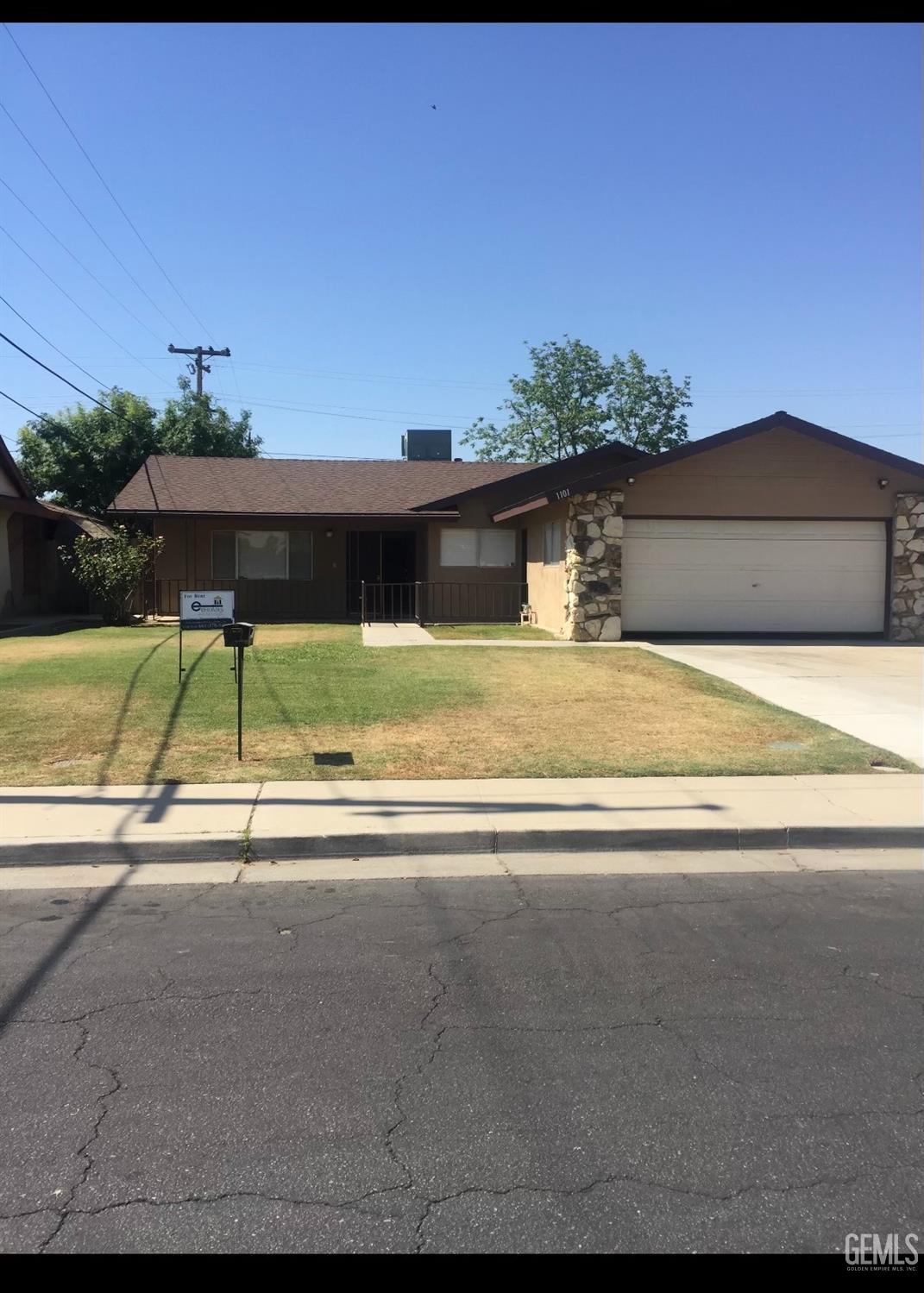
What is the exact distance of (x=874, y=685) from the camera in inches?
529

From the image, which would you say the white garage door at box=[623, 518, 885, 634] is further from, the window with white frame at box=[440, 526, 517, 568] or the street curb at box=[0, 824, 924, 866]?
the street curb at box=[0, 824, 924, 866]

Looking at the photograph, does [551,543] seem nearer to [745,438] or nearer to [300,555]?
[745,438]

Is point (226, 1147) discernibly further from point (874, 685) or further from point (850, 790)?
point (874, 685)

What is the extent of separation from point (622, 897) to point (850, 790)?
329 cm

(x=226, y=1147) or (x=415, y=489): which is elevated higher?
(x=415, y=489)

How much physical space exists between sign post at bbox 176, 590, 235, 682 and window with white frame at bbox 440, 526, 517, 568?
13.5 metres

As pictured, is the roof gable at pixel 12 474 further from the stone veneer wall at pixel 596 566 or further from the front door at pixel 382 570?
the stone veneer wall at pixel 596 566

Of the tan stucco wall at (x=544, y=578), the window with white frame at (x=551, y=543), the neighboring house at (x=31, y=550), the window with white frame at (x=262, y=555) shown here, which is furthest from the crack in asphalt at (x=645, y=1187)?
the window with white frame at (x=262, y=555)

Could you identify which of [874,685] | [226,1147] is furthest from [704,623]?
[226,1147]

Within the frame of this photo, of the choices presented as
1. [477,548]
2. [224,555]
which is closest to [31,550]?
[224,555]

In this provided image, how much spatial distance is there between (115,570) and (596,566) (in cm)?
1069

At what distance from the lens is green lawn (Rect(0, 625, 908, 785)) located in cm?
895

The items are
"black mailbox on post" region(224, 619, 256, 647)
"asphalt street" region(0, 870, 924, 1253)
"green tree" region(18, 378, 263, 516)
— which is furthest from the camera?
"green tree" region(18, 378, 263, 516)

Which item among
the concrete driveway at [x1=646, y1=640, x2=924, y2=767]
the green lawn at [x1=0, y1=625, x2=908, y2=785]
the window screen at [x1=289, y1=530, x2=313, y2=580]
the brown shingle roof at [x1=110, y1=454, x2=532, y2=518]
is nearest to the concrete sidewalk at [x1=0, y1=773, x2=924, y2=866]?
the green lawn at [x1=0, y1=625, x2=908, y2=785]
